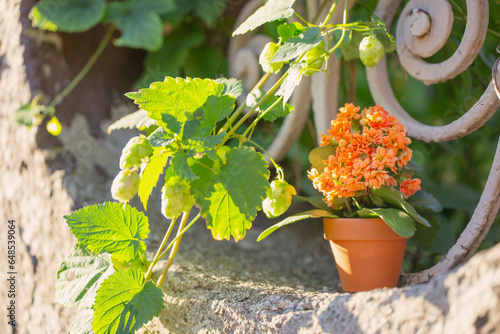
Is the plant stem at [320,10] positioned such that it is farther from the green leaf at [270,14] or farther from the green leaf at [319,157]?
the green leaf at [319,157]

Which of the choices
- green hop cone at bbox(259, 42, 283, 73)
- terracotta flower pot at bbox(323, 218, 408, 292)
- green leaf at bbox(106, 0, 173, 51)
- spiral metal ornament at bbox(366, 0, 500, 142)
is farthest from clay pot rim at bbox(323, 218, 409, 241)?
green leaf at bbox(106, 0, 173, 51)

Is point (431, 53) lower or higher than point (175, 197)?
higher

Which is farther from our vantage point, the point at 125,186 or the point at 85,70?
the point at 85,70

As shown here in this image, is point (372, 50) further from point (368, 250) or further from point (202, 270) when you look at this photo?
point (202, 270)

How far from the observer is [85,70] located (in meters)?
1.40

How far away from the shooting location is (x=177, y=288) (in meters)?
0.86

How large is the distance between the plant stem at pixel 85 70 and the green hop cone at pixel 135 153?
67 centimetres

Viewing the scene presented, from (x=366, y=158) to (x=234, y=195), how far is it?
235mm

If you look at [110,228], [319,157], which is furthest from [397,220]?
[110,228]

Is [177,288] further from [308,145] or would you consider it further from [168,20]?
[168,20]

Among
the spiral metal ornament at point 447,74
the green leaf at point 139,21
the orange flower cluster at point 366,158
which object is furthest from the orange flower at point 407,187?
the green leaf at point 139,21

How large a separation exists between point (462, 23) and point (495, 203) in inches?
18.0

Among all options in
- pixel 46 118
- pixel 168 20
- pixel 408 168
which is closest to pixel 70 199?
pixel 46 118

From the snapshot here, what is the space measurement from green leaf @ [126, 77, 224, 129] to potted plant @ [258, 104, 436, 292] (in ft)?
0.80
